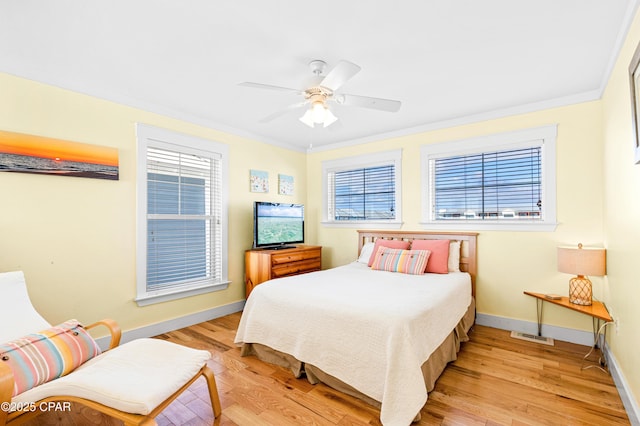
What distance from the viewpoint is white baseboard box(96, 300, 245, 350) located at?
3146 millimetres

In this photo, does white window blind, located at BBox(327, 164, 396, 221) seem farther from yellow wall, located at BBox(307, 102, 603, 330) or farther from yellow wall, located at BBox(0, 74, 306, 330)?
yellow wall, located at BBox(0, 74, 306, 330)

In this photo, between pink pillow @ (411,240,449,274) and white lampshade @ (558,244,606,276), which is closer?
white lampshade @ (558,244,606,276)

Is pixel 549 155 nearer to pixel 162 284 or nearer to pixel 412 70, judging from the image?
pixel 412 70

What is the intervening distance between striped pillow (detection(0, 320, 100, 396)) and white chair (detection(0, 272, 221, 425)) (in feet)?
0.20

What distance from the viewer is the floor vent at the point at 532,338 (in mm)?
3107

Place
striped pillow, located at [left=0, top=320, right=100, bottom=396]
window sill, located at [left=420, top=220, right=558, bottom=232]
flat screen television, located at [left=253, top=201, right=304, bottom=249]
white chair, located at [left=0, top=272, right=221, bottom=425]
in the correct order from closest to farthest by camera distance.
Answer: white chair, located at [left=0, top=272, right=221, bottom=425], striped pillow, located at [left=0, top=320, right=100, bottom=396], window sill, located at [left=420, top=220, right=558, bottom=232], flat screen television, located at [left=253, top=201, right=304, bottom=249]

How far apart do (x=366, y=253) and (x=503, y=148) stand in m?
2.09

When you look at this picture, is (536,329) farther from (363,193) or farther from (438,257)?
(363,193)

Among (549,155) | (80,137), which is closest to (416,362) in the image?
(549,155)

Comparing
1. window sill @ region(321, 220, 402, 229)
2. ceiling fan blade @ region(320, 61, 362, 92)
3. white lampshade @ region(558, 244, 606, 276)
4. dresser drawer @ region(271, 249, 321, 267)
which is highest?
ceiling fan blade @ region(320, 61, 362, 92)

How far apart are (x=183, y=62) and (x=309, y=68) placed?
1019 millimetres

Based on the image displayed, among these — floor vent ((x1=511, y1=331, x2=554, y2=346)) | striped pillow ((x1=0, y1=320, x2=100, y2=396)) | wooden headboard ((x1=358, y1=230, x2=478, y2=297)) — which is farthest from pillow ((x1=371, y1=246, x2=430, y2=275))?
striped pillow ((x1=0, y1=320, x2=100, y2=396))

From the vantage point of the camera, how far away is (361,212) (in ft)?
15.9

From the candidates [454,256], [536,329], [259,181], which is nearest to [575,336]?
[536,329]
